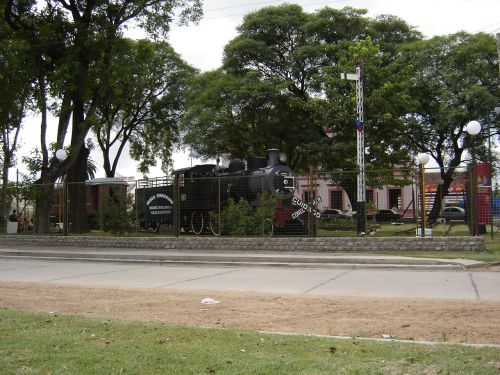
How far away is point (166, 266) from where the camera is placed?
16.1 m

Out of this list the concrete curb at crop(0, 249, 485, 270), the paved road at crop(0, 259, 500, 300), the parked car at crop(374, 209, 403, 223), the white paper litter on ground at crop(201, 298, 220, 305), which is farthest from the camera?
the parked car at crop(374, 209, 403, 223)

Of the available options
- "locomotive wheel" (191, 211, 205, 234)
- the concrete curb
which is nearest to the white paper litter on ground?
the concrete curb

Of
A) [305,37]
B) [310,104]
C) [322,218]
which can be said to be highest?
[305,37]

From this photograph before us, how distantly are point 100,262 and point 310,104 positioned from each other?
14677 mm

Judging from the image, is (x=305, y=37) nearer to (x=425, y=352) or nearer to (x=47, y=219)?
(x=47, y=219)

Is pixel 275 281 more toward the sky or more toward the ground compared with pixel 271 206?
more toward the ground

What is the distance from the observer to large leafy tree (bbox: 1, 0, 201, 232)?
23.6 metres

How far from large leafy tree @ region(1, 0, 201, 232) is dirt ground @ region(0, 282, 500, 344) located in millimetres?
15017

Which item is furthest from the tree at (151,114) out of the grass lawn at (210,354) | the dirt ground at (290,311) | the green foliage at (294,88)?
the grass lawn at (210,354)

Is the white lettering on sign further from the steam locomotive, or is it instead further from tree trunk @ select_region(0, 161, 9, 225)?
tree trunk @ select_region(0, 161, 9, 225)

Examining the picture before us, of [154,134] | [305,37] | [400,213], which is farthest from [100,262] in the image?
[154,134]

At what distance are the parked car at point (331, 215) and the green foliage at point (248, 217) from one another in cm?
172

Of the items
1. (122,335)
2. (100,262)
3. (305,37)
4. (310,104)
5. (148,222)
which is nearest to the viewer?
(122,335)

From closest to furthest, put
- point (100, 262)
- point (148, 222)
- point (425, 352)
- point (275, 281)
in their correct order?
point (425, 352), point (275, 281), point (100, 262), point (148, 222)
